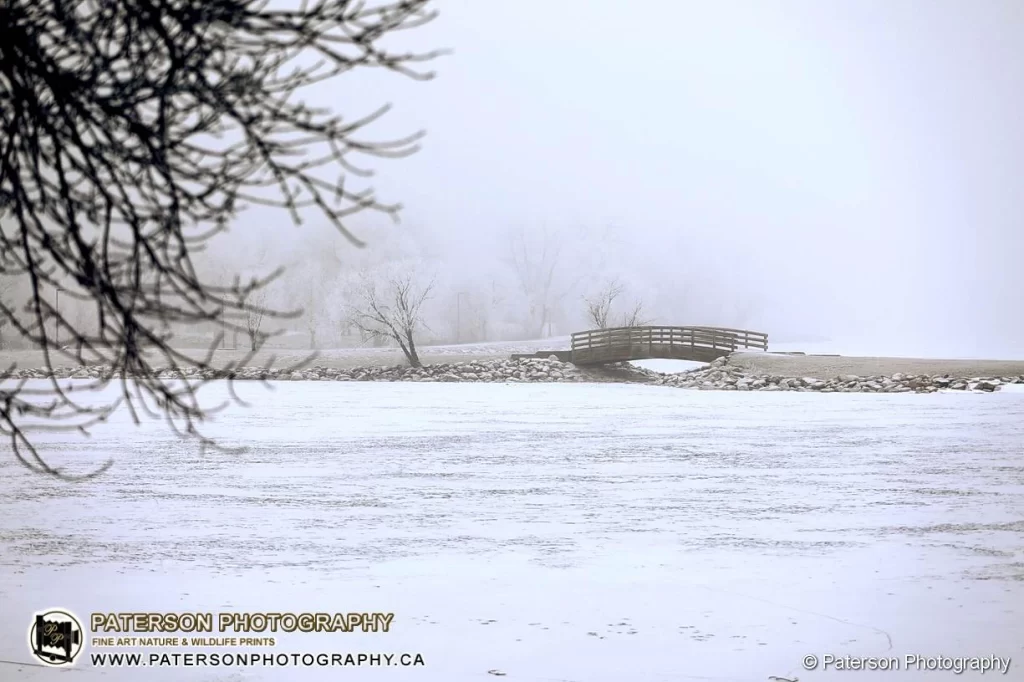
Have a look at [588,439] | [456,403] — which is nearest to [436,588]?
[588,439]

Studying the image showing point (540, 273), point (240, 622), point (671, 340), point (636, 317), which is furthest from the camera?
point (540, 273)

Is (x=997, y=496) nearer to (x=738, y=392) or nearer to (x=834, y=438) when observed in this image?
(x=834, y=438)

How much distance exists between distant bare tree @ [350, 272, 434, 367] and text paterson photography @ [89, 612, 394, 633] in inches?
757

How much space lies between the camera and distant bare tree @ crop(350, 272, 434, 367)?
80.0 ft

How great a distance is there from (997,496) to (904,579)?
8.45 feet

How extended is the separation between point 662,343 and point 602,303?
2.30 metres

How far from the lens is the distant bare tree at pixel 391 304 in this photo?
2438 cm

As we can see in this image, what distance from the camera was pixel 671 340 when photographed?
22688mm

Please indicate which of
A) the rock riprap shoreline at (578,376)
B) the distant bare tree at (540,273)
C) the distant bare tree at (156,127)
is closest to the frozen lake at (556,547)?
the distant bare tree at (156,127)

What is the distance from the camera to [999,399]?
15383 mm

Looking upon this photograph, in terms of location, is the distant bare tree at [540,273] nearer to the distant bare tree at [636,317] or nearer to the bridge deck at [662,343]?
the distant bare tree at [636,317]

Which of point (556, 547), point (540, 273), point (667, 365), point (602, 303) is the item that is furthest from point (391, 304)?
point (556, 547)

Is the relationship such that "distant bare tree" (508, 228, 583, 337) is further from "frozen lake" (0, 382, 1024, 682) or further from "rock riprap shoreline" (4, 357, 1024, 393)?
"frozen lake" (0, 382, 1024, 682)

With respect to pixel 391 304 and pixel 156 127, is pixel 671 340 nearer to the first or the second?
pixel 391 304
